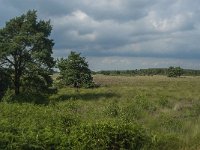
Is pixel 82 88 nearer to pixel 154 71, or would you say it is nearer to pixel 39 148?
pixel 39 148

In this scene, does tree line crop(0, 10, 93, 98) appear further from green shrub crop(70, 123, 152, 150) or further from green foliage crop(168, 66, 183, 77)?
green foliage crop(168, 66, 183, 77)

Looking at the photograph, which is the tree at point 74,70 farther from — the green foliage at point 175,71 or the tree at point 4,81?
the green foliage at point 175,71

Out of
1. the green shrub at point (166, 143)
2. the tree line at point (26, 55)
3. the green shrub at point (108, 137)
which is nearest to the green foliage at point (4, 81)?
the tree line at point (26, 55)

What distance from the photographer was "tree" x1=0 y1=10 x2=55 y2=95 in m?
44.4

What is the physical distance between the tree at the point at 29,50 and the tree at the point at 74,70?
1313 centimetres

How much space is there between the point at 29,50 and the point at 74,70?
47.6ft

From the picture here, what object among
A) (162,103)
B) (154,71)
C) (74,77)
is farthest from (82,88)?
(154,71)

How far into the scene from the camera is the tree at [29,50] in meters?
44.4

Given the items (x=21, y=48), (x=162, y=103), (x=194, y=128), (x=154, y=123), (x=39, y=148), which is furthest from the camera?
(x=21, y=48)

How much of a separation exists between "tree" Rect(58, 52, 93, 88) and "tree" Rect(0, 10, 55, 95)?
1313 centimetres

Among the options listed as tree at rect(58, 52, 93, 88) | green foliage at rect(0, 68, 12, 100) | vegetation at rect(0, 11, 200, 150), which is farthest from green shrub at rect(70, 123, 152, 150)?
tree at rect(58, 52, 93, 88)

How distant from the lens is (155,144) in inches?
475

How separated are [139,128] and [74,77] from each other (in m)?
48.1

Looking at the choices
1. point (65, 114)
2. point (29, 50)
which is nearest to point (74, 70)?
point (29, 50)
